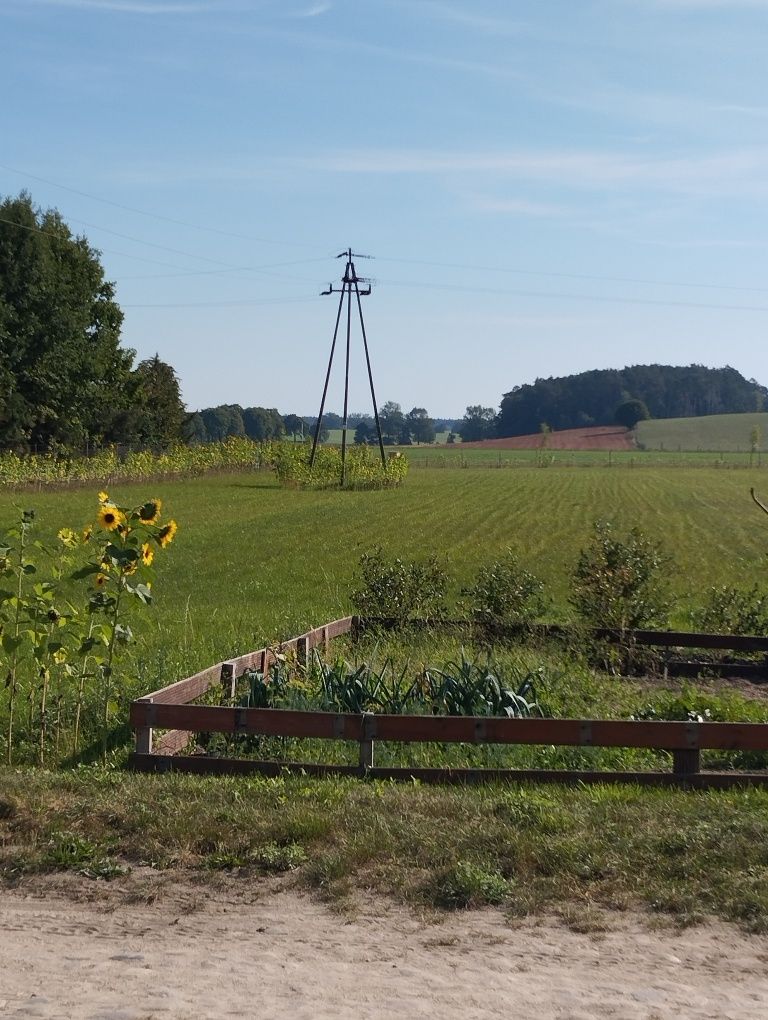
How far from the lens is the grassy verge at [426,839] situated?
220 inches

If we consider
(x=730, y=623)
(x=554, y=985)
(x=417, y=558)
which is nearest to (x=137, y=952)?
(x=554, y=985)

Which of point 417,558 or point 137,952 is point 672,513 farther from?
point 137,952

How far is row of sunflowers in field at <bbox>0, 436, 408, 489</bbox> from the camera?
50.3 metres

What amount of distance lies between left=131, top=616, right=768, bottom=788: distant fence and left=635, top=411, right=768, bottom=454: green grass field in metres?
134

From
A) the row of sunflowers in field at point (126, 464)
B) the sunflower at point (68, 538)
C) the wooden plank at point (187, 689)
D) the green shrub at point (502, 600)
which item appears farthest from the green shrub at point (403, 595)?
the row of sunflowers in field at point (126, 464)

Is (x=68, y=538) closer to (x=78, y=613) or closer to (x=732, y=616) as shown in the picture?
(x=78, y=613)

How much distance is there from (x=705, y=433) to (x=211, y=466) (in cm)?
10227

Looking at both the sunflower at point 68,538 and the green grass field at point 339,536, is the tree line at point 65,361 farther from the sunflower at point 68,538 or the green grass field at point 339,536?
the sunflower at point 68,538

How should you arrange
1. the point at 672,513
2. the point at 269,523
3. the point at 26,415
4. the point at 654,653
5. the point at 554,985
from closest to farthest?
1. the point at 554,985
2. the point at 654,653
3. the point at 269,523
4. the point at 672,513
5. the point at 26,415

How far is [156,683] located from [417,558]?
1489 cm

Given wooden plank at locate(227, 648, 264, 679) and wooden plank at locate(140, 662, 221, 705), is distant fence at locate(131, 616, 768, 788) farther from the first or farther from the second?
Answer: wooden plank at locate(227, 648, 264, 679)

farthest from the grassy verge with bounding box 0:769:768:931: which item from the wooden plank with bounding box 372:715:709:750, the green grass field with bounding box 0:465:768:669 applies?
the green grass field with bounding box 0:465:768:669

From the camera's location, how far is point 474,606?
13102mm

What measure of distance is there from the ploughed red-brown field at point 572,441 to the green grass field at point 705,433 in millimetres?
2381
